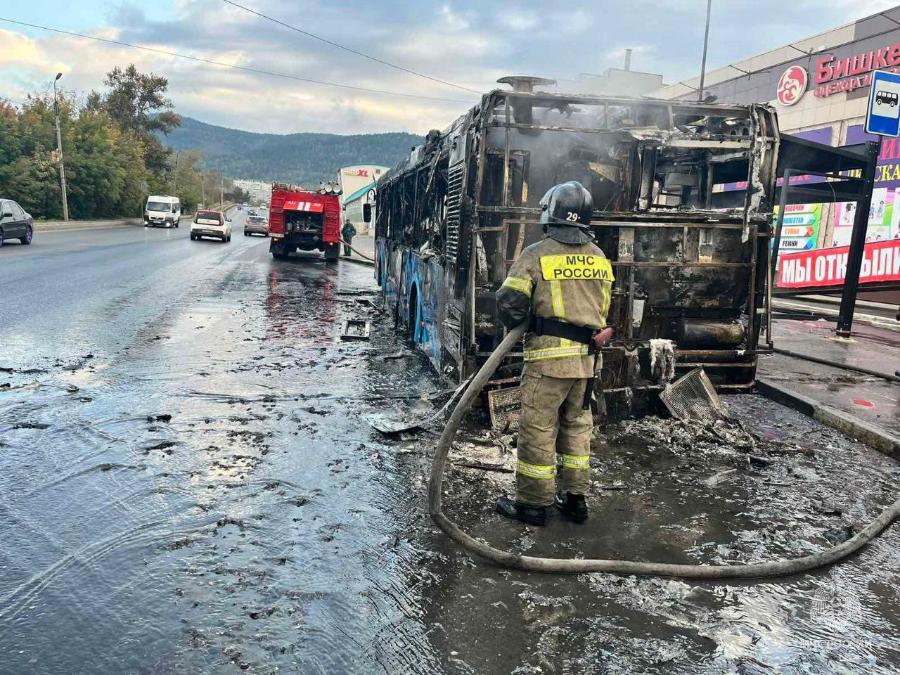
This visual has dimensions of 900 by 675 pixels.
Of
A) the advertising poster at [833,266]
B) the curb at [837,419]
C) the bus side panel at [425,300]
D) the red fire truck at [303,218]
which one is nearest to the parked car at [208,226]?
the red fire truck at [303,218]

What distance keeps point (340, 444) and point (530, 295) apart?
2023mm

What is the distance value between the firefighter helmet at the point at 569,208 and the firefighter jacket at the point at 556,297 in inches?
5.1

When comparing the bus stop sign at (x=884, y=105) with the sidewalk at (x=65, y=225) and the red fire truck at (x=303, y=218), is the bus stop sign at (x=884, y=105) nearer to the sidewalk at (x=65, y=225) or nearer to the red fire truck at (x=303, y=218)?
the red fire truck at (x=303, y=218)

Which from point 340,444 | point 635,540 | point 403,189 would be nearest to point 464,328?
point 340,444

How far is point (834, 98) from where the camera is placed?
19.2 metres

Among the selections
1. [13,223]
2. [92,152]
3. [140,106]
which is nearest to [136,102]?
[140,106]

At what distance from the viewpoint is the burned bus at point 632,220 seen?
18.1ft

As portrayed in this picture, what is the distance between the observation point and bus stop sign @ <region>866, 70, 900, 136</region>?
8.33 meters

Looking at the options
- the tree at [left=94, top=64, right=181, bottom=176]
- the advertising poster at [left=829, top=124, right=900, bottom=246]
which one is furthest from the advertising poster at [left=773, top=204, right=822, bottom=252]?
the tree at [left=94, top=64, right=181, bottom=176]

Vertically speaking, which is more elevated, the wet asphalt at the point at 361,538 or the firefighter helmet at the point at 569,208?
the firefighter helmet at the point at 569,208

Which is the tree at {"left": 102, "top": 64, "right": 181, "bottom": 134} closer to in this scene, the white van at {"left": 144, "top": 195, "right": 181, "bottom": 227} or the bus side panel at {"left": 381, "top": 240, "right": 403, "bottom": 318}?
the white van at {"left": 144, "top": 195, "right": 181, "bottom": 227}

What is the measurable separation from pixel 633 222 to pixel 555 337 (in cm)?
218

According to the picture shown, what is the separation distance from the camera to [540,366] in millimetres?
3904

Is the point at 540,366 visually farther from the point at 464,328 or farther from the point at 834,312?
the point at 834,312
